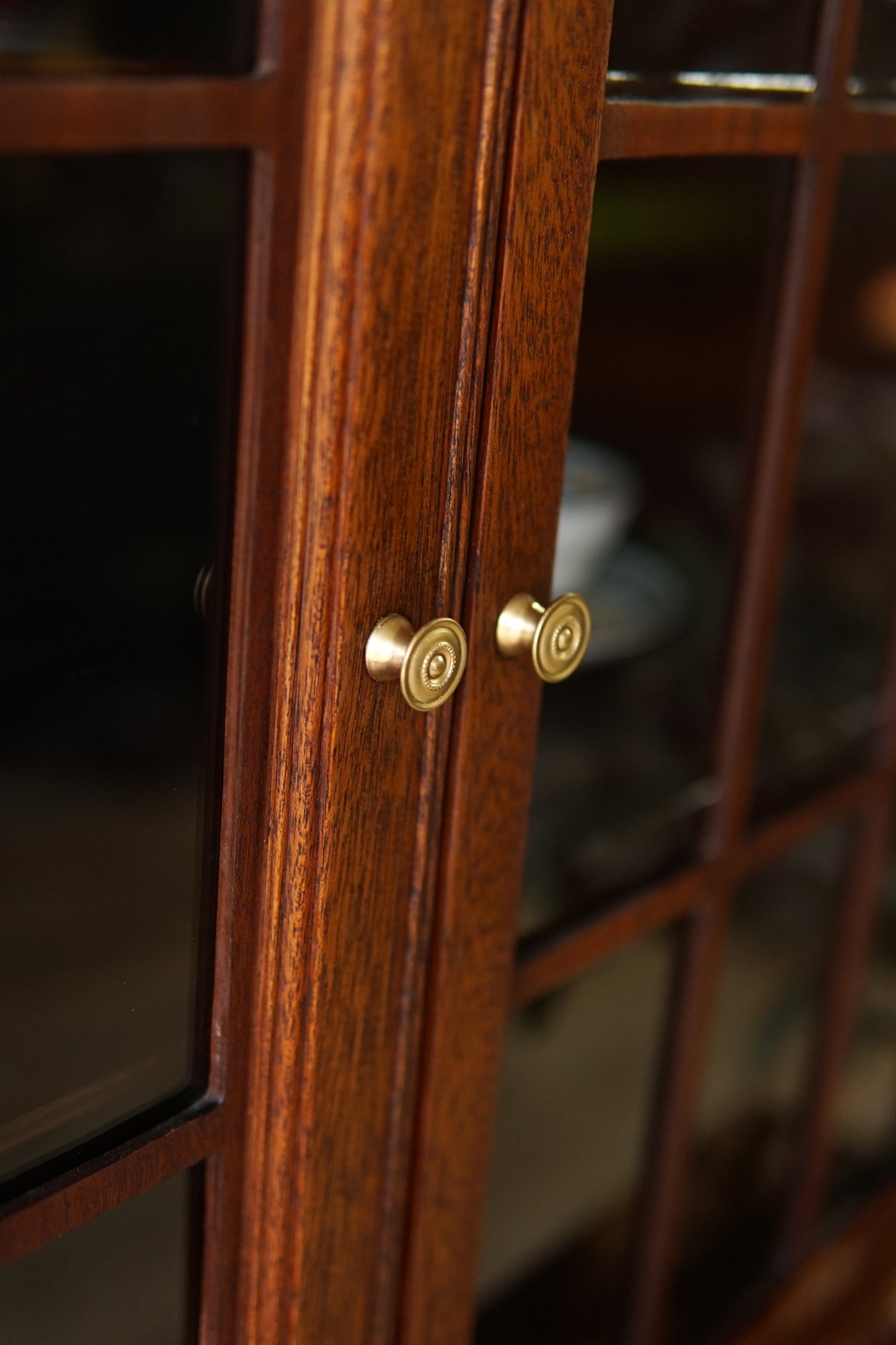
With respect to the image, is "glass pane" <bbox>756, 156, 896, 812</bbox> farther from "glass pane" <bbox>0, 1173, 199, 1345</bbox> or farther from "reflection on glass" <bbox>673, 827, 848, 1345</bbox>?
"glass pane" <bbox>0, 1173, 199, 1345</bbox>

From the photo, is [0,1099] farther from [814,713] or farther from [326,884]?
[814,713]

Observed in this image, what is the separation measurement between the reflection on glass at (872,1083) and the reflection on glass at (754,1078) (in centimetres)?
5

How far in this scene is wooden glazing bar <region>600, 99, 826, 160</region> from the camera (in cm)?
45

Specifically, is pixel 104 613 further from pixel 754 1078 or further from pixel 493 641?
pixel 754 1078

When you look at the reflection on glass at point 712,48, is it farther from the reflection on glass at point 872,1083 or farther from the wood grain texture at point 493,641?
the reflection on glass at point 872,1083

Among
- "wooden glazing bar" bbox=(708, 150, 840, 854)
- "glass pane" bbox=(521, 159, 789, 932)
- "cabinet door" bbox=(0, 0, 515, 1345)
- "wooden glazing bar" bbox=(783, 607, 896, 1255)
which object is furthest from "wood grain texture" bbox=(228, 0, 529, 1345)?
"wooden glazing bar" bbox=(783, 607, 896, 1255)

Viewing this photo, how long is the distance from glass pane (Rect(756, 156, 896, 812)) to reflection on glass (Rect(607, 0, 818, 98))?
8 cm

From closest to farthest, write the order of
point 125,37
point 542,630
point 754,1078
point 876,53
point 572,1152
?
1. point 125,37
2. point 542,630
3. point 876,53
4. point 572,1152
5. point 754,1078

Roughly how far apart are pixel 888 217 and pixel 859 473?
123 millimetres

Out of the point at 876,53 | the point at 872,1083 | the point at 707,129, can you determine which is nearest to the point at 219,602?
the point at 707,129

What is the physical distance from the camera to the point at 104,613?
39 centimetres

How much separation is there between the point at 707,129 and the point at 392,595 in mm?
206

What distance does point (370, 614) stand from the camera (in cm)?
41

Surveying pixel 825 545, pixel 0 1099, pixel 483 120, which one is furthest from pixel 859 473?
pixel 0 1099
